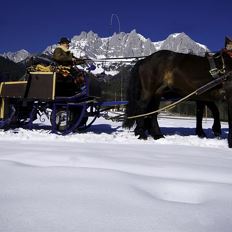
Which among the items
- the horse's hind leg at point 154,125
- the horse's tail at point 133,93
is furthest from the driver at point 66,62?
the horse's hind leg at point 154,125

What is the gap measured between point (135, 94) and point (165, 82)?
0.65 metres

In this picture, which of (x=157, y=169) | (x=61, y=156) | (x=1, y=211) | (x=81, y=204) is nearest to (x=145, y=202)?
(x=81, y=204)

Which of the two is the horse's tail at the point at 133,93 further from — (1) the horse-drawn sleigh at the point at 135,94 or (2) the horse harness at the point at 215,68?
(2) the horse harness at the point at 215,68

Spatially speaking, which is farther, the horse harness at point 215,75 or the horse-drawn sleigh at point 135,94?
the horse-drawn sleigh at point 135,94

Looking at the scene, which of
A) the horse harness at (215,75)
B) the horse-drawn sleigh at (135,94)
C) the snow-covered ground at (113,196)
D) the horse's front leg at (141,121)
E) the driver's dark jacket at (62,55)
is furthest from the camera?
the driver's dark jacket at (62,55)

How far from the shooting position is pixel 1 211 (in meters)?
2.03

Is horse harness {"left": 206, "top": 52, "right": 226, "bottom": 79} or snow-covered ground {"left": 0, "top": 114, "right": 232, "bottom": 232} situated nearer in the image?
snow-covered ground {"left": 0, "top": 114, "right": 232, "bottom": 232}

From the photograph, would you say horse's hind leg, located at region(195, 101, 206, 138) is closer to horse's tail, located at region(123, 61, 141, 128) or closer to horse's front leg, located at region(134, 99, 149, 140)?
horse's front leg, located at region(134, 99, 149, 140)

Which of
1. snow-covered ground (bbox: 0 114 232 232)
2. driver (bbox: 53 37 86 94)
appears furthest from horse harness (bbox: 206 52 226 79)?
snow-covered ground (bbox: 0 114 232 232)

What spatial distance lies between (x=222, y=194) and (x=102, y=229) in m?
1.01

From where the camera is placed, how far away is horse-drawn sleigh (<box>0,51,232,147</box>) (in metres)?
7.14

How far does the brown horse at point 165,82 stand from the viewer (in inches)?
271

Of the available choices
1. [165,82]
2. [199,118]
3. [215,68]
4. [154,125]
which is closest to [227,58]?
[215,68]

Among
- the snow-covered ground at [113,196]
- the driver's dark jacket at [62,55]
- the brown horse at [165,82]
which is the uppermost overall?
the driver's dark jacket at [62,55]
